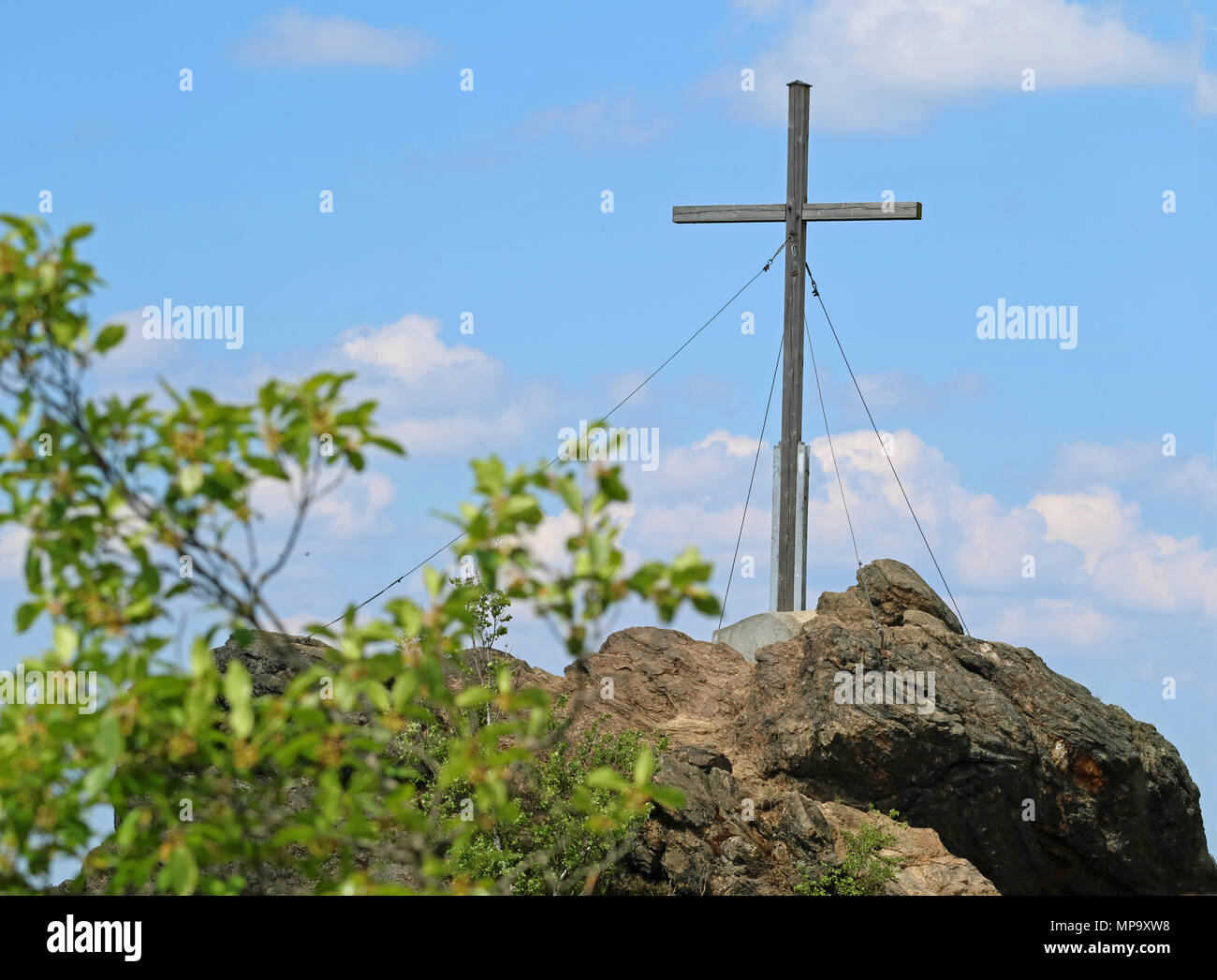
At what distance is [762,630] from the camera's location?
15820 mm

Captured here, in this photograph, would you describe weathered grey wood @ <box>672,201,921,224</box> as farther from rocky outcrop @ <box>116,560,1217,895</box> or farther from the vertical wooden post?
rocky outcrop @ <box>116,560,1217,895</box>

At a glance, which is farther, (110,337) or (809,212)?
(809,212)

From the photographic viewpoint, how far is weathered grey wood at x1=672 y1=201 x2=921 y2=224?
51.3 ft

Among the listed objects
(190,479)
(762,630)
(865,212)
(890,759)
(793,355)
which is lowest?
(890,759)

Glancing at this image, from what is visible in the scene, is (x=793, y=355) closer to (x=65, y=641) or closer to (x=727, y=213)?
(x=727, y=213)

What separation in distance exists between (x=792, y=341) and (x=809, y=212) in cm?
168

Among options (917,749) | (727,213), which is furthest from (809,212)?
(917,749)

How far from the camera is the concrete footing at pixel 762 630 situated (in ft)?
51.0

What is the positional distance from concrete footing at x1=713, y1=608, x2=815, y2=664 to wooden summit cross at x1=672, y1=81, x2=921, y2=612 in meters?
0.48

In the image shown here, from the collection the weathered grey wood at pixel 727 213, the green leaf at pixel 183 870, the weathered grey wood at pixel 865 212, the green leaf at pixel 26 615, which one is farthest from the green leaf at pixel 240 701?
the weathered grey wood at pixel 727 213

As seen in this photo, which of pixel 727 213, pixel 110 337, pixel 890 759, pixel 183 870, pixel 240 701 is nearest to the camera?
pixel 183 870
